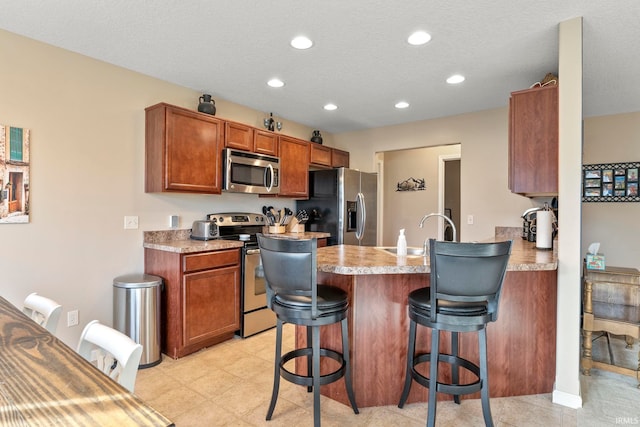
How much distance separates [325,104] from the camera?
13.0 ft

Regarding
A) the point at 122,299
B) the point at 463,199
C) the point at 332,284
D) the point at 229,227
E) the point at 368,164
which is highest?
the point at 368,164

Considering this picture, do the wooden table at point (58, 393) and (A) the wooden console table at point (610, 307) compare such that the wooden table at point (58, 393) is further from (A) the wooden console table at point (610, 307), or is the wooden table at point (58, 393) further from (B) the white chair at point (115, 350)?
(A) the wooden console table at point (610, 307)

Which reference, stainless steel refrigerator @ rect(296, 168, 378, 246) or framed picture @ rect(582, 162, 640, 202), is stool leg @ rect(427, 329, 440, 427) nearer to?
stainless steel refrigerator @ rect(296, 168, 378, 246)

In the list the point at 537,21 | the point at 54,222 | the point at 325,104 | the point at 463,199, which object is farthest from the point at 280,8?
the point at 463,199

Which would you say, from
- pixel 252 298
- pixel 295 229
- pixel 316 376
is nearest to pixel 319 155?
pixel 295 229

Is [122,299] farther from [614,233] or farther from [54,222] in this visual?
[614,233]

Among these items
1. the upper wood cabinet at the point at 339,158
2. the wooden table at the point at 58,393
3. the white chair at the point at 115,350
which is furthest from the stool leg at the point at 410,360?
the upper wood cabinet at the point at 339,158

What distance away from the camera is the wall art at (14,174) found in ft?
7.75

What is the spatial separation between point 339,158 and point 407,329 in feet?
11.1

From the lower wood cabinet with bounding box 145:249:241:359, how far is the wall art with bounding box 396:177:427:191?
372 cm

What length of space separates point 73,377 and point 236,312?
251 cm

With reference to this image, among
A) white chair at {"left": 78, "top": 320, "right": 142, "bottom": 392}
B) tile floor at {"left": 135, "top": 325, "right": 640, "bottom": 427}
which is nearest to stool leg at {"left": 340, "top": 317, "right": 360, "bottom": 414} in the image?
tile floor at {"left": 135, "top": 325, "right": 640, "bottom": 427}

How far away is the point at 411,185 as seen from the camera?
598 centimetres

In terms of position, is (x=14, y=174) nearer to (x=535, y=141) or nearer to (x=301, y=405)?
(x=301, y=405)
